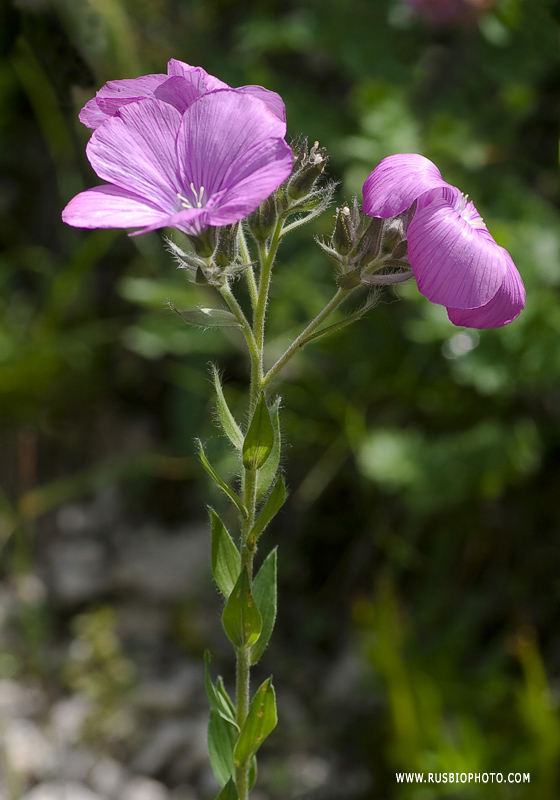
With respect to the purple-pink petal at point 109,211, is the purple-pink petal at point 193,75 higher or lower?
higher

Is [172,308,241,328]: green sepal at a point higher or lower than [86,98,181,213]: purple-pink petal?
lower

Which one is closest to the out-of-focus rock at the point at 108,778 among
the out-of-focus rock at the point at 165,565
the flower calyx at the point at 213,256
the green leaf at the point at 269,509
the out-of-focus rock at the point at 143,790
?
→ the out-of-focus rock at the point at 143,790

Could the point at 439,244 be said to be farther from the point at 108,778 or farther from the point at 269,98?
the point at 108,778

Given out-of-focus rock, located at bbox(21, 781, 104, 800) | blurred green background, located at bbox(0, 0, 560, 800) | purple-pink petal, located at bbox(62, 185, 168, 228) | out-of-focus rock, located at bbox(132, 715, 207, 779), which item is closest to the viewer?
purple-pink petal, located at bbox(62, 185, 168, 228)

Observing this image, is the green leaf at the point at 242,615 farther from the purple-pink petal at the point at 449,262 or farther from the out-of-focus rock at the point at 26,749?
the out-of-focus rock at the point at 26,749

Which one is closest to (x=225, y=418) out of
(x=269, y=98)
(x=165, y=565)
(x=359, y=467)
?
(x=269, y=98)

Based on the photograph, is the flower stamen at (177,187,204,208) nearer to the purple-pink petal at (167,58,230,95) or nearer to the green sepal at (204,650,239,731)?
the purple-pink petal at (167,58,230,95)

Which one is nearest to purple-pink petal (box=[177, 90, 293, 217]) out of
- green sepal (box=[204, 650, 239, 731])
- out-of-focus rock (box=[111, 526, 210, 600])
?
green sepal (box=[204, 650, 239, 731])
